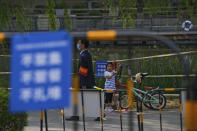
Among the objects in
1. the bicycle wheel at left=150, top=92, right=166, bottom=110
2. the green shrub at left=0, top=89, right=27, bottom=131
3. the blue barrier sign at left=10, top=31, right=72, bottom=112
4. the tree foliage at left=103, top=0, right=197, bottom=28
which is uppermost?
the tree foliage at left=103, top=0, right=197, bottom=28

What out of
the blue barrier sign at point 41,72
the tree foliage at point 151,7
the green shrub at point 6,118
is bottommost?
the green shrub at point 6,118

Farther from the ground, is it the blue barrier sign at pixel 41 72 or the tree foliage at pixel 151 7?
the tree foliage at pixel 151 7

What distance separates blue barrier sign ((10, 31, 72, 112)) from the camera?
407 centimetres

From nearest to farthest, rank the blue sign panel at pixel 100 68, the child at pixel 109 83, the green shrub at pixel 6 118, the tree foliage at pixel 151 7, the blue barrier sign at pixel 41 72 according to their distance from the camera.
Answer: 1. the blue barrier sign at pixel 41 72
2. the green shrub at pixel 6 118
3. the tree foliage at pixel 151 7
4. the child at pixel 109 83
5. the blue sign panel at pixel 100 68

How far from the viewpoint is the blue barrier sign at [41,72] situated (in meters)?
4.07

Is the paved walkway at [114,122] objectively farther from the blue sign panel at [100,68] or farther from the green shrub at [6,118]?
the green shrub at [6,118]

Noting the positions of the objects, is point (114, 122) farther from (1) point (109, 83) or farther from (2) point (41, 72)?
(2) point (41, 72)

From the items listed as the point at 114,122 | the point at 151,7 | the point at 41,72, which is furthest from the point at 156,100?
the point at 41,72

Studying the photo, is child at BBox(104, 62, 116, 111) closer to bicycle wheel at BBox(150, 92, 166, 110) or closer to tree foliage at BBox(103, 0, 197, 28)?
bicycle wheel at BBox(150, 92, 166, 110)

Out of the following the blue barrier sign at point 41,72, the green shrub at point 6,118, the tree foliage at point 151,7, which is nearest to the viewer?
the blue barrier sign at point 41,72

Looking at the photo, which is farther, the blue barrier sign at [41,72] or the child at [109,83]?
the child at [109,83]

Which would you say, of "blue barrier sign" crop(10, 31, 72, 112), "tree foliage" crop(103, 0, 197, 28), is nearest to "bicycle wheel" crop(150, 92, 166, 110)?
"tree foliage" crop(103, 0, 197, 28)

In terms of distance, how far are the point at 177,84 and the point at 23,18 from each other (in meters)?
5.31

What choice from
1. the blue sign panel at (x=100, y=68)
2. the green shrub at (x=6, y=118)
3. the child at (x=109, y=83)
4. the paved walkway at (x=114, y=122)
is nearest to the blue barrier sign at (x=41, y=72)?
Answer: the green shrub at (x=6, y=118)
